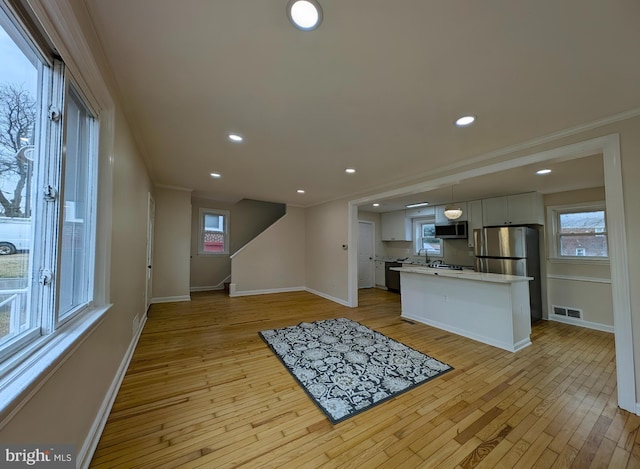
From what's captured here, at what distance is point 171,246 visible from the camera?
527cm

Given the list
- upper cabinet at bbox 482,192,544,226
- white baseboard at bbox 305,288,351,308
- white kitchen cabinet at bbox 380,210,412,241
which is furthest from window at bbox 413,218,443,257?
white baseboard at bbox 305,288,351,308

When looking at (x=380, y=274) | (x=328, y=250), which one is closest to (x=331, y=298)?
(x=328, y=250)

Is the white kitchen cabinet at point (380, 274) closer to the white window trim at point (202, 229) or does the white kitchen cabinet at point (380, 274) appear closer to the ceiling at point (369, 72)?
the white window trim at point (202, 229)

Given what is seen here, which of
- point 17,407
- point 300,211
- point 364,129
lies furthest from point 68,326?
point 300,211

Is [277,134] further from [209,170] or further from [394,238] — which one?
[394,238]

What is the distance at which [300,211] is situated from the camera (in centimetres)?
708

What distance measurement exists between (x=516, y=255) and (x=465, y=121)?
134 inches

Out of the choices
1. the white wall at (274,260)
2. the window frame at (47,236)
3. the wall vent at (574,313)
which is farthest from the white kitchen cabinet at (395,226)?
the window frame at (47,236)

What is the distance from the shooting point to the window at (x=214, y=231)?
691 cm

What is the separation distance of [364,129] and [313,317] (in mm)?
3323

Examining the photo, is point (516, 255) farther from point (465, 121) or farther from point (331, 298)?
point (331, 298)

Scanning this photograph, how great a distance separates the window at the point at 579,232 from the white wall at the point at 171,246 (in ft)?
24.8

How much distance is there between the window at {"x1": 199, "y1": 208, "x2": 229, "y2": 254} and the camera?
691cm

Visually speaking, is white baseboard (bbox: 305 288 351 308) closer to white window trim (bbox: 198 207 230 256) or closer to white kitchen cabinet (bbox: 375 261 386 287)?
white kitchen cabinet (bbox: 375 261 386 287)
